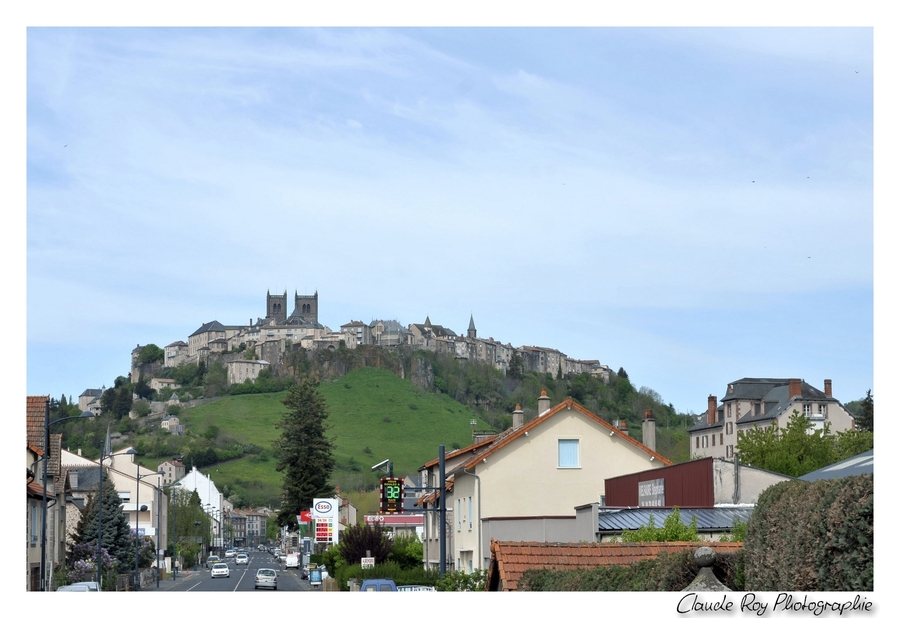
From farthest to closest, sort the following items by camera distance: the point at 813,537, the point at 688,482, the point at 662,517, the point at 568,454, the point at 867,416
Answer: the point at 867,416 < the point at 568,454 < the point at 688,482 < the point at 662,517 < the point at 813,537

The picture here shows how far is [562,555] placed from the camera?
17219mm

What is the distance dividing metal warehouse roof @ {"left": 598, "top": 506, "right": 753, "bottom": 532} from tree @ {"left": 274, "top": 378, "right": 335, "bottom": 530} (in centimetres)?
6245

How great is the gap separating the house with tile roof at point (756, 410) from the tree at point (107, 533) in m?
67.8

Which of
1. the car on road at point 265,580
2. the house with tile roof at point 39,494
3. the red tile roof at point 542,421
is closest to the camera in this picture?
the red tile roof at point 542,421

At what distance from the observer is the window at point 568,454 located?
4175cm

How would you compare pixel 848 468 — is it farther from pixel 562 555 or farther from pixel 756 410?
pixel 756 410

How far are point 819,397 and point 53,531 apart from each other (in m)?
88.8

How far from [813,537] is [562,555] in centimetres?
851

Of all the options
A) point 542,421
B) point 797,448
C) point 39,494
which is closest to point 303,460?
point 797,448

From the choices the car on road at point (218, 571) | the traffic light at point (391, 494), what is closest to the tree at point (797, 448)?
the car on road at point (218, 571)

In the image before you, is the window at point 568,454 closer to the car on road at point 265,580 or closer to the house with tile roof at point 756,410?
the car on road at point 265,580

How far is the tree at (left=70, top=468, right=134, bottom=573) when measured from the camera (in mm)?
60125

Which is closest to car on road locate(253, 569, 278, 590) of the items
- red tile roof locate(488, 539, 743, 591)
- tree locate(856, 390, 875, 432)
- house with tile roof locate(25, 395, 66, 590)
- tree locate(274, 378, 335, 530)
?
house with tile roof locate(25, 395, 66, 590)
